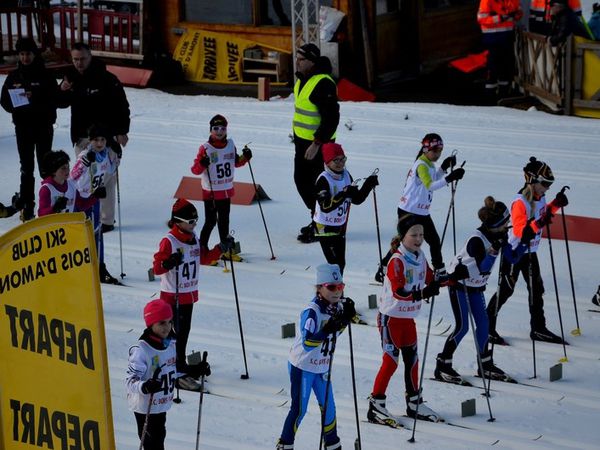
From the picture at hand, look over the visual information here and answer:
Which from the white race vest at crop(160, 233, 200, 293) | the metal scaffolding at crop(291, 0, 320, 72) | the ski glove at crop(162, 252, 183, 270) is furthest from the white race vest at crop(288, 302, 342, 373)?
the metal scaffolding at crop(291, 0, 320, 72)

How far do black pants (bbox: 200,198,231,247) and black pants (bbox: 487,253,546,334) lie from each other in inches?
120

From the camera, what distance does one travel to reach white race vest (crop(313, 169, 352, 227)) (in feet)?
38.4

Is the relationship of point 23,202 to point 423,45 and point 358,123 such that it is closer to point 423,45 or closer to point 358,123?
point 358,123

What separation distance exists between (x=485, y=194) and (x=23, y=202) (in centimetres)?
518

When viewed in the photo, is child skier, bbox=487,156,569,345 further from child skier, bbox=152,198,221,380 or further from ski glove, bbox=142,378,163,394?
ski glove, bbox=142,378,163,394

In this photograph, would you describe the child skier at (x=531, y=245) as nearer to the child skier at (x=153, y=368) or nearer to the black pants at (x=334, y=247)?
the black pants at (x=334, y=247)

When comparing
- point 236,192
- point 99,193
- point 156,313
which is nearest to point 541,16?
point 236,192

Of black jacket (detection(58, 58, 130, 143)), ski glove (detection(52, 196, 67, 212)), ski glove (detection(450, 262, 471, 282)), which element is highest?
black jacket (detection(58, 58, 130, 143))

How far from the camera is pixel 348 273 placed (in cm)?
1263

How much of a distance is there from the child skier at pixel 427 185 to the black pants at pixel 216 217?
69.2 inches

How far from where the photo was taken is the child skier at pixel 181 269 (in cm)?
966

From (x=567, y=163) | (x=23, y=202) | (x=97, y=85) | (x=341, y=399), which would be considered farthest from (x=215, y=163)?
(x=567, y=163)

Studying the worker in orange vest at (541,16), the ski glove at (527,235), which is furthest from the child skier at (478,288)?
the worker in orange vest at (541,16)

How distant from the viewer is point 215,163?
497 inches
